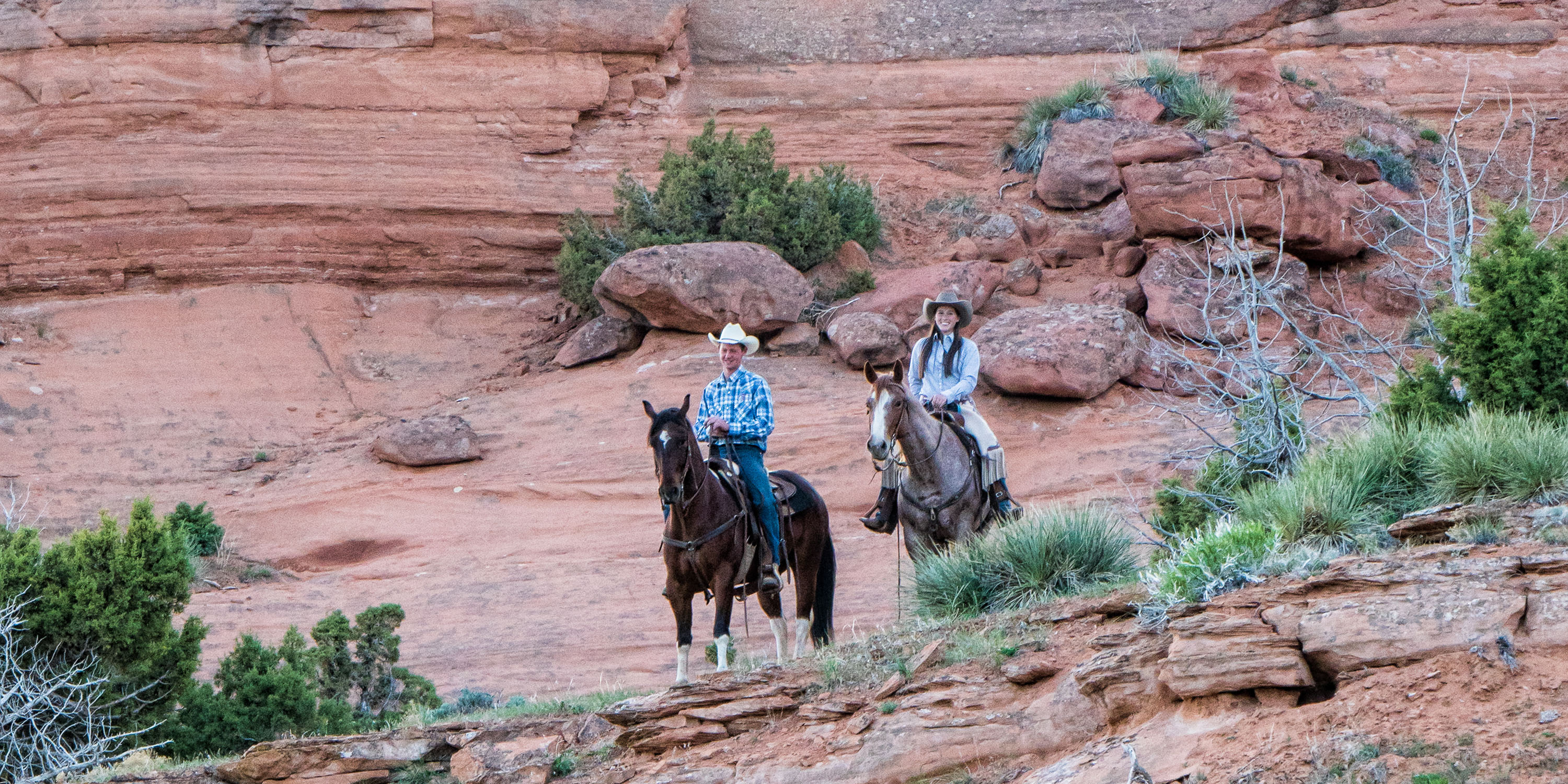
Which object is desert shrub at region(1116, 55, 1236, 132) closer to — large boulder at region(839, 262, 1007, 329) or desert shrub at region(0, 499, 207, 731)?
large boulder at region(839, 262, 1007, 329)

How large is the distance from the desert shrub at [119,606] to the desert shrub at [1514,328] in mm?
10109

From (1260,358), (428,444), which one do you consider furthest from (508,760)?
(428,444)

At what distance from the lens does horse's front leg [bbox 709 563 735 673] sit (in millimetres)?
10742

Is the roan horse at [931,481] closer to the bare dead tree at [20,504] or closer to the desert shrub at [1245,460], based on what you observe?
the desert shrub at [1245,460]

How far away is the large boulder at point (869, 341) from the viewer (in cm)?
2262

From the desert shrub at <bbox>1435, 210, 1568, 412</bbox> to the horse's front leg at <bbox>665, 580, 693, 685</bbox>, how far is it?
5681 mm

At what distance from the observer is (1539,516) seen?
7.59 m

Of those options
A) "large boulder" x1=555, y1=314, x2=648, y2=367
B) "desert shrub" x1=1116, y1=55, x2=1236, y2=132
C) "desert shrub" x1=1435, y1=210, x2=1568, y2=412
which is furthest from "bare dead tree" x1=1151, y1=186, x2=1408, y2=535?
"large boulder" x1=555, y1=314, x2=648, y2=367

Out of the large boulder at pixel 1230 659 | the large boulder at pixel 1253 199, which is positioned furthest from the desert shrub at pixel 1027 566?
the large boulder at pixel 1253 199

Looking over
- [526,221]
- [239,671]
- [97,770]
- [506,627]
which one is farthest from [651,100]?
[97,770]

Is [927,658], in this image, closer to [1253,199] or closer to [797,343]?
[797,343]

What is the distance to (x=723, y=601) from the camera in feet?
35.7

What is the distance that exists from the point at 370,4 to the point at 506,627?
15.5m

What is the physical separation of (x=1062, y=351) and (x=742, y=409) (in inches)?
399
